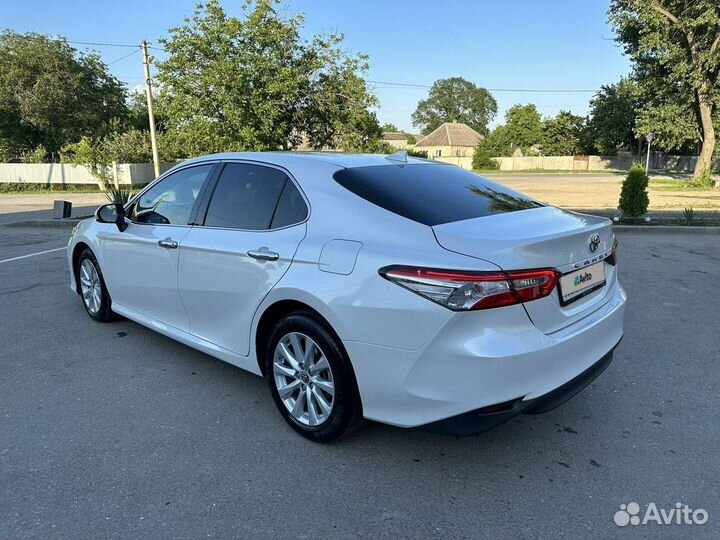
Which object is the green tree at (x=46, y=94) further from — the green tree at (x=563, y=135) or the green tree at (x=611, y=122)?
the green tree at (x=563, y=135)

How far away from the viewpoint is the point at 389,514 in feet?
8.13

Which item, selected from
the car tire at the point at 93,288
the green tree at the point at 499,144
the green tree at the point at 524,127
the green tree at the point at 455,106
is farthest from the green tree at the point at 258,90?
the green tree at the point at 455,106

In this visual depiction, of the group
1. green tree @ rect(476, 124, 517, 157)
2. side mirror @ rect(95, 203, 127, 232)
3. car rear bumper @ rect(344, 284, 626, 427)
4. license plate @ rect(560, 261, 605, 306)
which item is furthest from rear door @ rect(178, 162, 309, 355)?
green tree @ rect(476, 124, 517, 157)

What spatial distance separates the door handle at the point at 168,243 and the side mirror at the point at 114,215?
0.74 m

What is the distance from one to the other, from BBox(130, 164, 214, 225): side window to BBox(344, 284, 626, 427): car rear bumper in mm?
1962

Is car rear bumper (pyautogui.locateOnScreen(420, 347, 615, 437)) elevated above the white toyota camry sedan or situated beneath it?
situated beneath

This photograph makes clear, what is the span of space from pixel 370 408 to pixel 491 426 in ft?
1.98

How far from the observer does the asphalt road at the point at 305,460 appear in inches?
95.3

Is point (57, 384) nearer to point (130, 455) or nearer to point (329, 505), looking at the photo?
point (130, 455)

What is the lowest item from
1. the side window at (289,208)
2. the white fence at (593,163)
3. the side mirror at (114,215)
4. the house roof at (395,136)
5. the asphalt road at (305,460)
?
the asphalt road at (305,460)

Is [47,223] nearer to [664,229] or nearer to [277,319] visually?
[277,319]

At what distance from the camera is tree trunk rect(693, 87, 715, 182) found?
26805 mm

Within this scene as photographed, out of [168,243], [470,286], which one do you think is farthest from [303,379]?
[168,243]

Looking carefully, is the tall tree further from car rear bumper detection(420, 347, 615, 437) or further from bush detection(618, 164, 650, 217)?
car rear bumper detection(420, 347, 615, 437)
